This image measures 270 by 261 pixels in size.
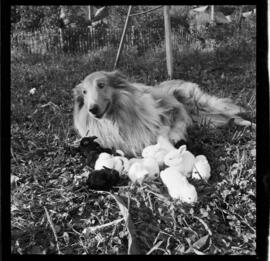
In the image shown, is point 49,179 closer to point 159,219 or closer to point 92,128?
point 92,128

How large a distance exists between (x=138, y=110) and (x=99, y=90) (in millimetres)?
298

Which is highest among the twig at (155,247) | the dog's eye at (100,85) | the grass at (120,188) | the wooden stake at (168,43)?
the wooden stake at (168,43)

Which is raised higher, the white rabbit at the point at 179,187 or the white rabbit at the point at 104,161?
the white rabbit at the point at 104,161

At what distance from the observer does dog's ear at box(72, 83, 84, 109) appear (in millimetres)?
2903

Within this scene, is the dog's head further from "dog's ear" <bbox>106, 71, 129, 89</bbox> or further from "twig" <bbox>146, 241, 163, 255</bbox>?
"twig" <bbox>146, 241, 163, 255</bbox>

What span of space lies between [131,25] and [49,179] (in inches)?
45.2

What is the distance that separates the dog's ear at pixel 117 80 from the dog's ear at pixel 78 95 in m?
0.21

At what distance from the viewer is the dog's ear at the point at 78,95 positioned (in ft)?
9.52

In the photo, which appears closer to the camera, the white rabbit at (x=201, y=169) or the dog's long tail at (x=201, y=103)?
the white rabbit at (x=201, y=169)

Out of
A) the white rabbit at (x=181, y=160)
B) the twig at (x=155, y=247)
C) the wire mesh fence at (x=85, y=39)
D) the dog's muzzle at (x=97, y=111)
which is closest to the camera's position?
the twig at (x=155, y=247)

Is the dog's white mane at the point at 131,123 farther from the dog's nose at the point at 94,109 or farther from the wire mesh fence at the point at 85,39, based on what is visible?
the wire mesh fence at the point at 85,39

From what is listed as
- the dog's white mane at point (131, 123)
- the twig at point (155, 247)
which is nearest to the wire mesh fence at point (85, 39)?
the dog's white mane at point (131, 123)

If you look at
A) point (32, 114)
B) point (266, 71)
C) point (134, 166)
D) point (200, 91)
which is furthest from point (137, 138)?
point (266, 71)

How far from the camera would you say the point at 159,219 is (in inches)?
103
